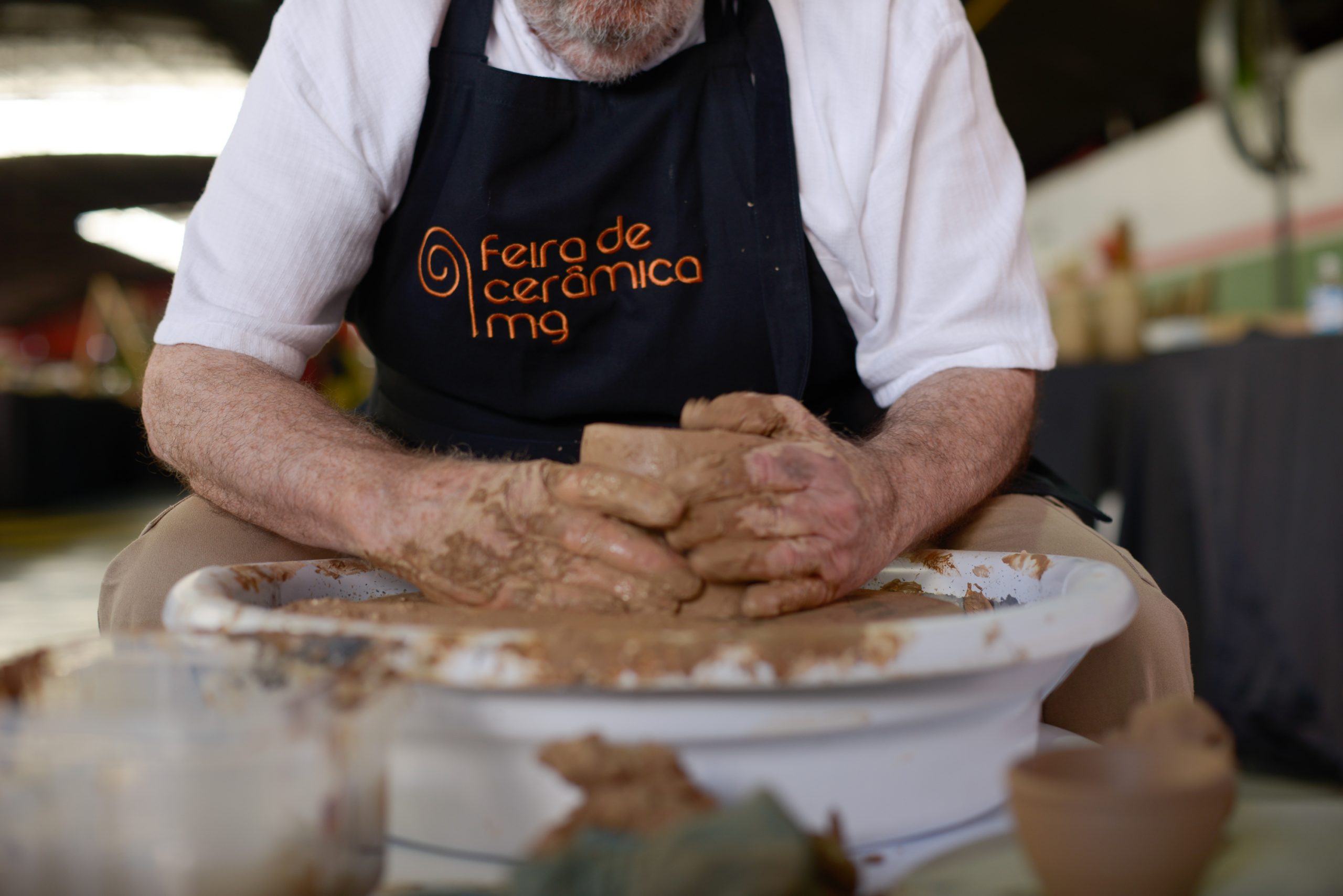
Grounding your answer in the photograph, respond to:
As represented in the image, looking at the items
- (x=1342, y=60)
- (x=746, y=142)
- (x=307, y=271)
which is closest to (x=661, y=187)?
(x=746, y=142)

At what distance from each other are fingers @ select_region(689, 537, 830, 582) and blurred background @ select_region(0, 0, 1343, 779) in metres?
0.76

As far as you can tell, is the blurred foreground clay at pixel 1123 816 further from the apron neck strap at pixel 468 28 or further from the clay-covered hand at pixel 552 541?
the apron neck strap at pixel 468 28

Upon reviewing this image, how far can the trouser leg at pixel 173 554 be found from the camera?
89cm

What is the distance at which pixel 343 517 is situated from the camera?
2.19ft

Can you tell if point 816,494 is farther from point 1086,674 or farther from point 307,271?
point 307,271

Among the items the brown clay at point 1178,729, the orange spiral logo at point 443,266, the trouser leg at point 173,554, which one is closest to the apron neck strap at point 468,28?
the orange spiral logo at point 443,266

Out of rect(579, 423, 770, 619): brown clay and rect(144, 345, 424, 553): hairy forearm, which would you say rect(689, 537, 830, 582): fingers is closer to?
Result: rect(579, 423, 770, 619): brown clay

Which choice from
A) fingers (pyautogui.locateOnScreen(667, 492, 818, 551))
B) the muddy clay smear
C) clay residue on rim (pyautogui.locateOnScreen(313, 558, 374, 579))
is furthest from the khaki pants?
the muddy clay smear

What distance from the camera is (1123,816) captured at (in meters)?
0.32

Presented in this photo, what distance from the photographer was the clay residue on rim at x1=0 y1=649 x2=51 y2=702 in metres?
0.42

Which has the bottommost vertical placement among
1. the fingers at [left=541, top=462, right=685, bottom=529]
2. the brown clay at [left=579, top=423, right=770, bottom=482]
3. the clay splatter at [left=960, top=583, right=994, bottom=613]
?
the clay splatter at [left=960, top=583, right=994, bottom=613]

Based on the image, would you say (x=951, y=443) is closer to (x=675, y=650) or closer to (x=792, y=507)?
(x=792, y=507)

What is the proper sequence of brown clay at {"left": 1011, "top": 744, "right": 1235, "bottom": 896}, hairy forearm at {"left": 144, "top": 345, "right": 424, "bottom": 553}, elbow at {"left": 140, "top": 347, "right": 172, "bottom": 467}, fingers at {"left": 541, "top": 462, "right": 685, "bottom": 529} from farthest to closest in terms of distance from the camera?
elbow at {"left": 140, "top": 347, "right": 172, "bottom": 467}, hairy forearm at {"left": 144, "top": 345, "right": 424, "bottom": 553}, fingers at {"left": 541, "top": 462, "right": 685, "bottom": 529}, brown clay at {"left": 1011, "top": 744, "right": 1235, "bottom": 896}

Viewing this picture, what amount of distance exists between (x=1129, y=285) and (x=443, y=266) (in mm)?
2251
